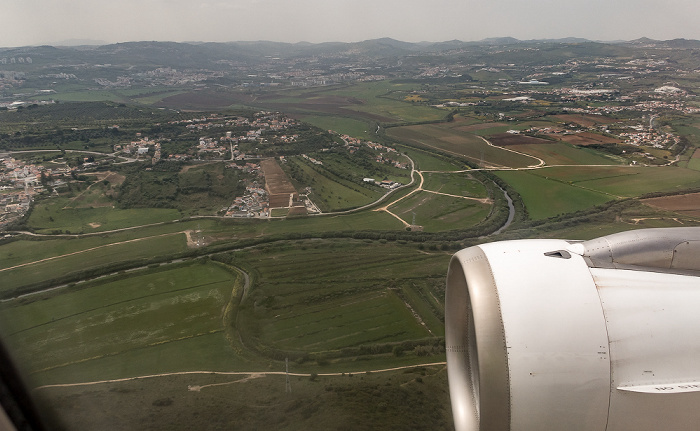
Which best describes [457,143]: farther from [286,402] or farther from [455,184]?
[286,402]

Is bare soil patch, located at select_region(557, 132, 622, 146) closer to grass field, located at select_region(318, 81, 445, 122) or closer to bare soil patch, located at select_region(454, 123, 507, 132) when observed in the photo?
bare soil patch, located at select_region(454, 123, 507, 132)

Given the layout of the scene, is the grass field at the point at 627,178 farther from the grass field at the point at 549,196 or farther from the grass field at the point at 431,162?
the grass field at the point at 431,162

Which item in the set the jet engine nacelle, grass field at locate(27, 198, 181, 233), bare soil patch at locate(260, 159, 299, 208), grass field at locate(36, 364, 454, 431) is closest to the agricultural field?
bare soil patch at locate(260, 159, 299, 208)

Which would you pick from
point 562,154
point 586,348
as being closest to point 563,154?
point 562,154

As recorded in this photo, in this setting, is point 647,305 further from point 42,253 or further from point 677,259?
point 42,253

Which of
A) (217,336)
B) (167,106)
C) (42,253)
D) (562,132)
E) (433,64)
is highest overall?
(433,64)

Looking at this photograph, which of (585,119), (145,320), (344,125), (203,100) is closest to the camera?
(145,320)

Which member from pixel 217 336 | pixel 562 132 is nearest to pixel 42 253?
pixel 217 336
